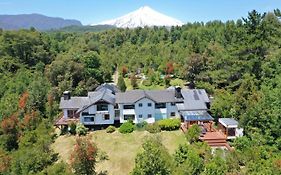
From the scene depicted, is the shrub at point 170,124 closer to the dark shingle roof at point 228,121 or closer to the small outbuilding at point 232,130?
the dark shingle roof at point 228,121

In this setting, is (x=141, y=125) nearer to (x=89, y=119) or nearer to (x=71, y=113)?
(x=89, y=119)

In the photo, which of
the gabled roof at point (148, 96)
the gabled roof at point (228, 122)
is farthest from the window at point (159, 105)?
the gabled roof at point (228, 122)

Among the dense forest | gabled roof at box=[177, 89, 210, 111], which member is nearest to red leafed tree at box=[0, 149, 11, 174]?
the dense forest

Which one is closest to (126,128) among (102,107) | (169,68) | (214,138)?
(102,107)

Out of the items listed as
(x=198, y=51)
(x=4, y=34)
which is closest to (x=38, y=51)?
(x=4, y=34)

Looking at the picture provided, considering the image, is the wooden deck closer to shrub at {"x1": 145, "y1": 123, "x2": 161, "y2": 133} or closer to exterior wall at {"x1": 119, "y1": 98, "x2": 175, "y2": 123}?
shrub at {"x1": 145, "y1": 123, "x2": 161, "y2": 133}

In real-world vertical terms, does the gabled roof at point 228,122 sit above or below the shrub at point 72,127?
above
